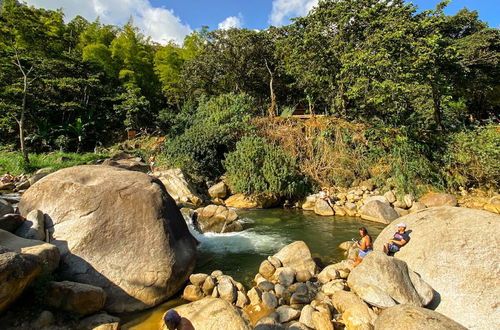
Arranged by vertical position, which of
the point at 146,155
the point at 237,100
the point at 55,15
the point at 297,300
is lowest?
the point at 297,300

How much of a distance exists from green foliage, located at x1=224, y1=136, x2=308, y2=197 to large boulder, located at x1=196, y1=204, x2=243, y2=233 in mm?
3661

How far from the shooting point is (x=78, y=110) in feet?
90.1

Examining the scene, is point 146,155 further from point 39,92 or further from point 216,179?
point 39,92

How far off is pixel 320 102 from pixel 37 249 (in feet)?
77.7

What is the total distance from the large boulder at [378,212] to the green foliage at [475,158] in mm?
4495

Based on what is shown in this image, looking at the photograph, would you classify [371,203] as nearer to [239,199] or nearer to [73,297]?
[239,199]

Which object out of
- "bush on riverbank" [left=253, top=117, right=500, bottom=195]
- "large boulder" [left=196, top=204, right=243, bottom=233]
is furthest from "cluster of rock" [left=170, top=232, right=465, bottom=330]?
"bush on riverbank" [left=253, top=117, right=500, bottom=195]

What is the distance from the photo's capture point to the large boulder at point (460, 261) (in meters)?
5.64

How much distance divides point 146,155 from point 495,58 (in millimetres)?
24780

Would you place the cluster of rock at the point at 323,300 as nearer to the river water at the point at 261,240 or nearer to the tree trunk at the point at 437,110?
the river water at the point at 261,240

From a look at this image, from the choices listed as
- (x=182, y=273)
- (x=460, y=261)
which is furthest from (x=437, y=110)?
(x=182, y=273)

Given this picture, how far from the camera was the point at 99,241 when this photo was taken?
5.90 m

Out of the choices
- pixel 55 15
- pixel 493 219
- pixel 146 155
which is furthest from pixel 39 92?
pixel 493 219

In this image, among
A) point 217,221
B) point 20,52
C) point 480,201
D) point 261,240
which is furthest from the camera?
point 20,52
